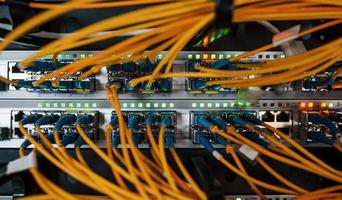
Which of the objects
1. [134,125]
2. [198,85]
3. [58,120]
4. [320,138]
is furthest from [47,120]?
[320,138]

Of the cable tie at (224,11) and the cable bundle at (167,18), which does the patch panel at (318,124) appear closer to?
the cable bundle at (167,18)

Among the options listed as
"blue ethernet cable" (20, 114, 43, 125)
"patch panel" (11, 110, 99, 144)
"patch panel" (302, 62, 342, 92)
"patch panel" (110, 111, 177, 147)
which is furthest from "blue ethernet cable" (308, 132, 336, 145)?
"blue ethernet cable" (20, 114, 43, 125)

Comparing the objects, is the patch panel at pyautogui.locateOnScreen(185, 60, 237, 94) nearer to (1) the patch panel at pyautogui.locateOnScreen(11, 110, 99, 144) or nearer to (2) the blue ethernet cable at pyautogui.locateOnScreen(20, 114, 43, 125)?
(1) the patch panel at pyautogui.locateOnScreen(11, 110, 99, 144)

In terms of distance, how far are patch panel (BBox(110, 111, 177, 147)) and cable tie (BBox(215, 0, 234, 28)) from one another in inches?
12.3

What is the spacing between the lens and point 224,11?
0.42 meters

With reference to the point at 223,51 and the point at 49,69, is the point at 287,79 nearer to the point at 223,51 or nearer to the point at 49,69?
the point at 223,51

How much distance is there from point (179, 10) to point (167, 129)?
36cm

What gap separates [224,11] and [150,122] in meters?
0.34

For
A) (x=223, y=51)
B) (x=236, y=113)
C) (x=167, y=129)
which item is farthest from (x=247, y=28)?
(x=167, y=129)

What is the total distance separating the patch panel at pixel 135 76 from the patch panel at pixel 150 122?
2.3 inches

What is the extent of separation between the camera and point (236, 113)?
73cm

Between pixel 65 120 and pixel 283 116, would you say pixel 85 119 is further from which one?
pixel 283 116

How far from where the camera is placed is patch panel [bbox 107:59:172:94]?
682 millimetres

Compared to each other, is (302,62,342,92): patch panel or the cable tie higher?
the cable tie
